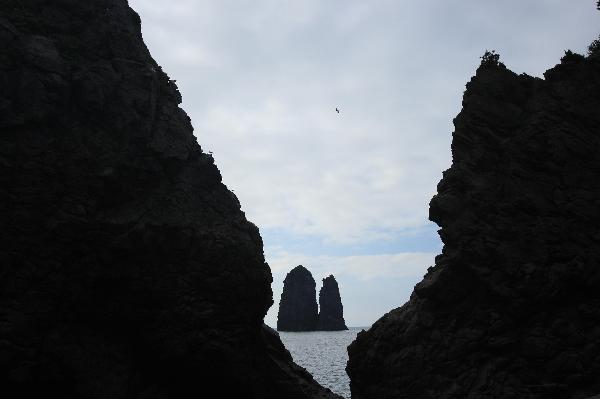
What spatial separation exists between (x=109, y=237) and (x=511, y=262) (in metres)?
22.6

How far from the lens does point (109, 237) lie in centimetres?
2358

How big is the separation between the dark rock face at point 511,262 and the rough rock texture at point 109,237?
8.99 meters

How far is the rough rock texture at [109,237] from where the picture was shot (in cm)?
2170

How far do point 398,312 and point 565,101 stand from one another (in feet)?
57.7

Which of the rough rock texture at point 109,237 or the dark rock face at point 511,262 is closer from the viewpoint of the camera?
the rough rock texture at point 109,237

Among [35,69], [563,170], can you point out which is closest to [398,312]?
[563,170]

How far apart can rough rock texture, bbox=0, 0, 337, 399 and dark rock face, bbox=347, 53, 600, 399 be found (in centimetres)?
899

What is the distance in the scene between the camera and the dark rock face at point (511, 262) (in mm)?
23094

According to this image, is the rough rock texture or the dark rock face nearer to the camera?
the rough rock texture

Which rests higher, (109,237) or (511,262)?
(109,237)

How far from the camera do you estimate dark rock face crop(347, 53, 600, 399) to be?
23094mm

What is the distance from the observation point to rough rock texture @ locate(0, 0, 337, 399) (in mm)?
21703

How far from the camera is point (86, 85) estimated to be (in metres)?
25.0

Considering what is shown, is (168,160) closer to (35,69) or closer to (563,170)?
(35,69)
